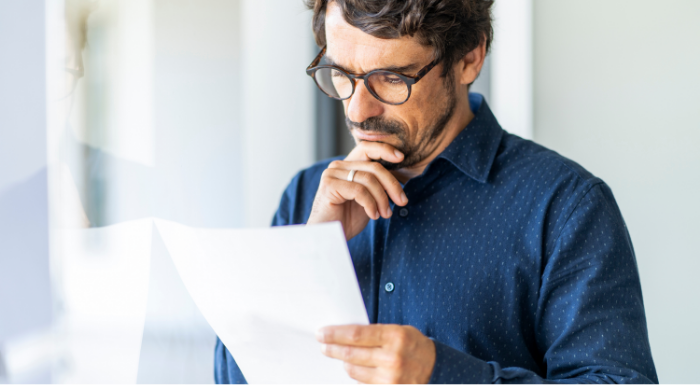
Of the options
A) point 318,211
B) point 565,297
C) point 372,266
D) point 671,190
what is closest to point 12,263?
point 318,211

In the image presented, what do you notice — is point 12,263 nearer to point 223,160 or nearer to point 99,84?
point 99,84

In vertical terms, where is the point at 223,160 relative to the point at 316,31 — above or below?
below

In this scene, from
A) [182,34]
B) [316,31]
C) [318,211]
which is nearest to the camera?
[318,211]

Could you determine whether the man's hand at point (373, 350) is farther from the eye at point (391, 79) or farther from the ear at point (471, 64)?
the ear at point (471, 64)

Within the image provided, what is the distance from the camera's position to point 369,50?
1002 millimetres

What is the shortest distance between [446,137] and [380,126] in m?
0.17

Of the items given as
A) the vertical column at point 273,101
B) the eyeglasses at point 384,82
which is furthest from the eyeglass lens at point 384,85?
the vertical column at point 273,101

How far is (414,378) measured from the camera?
2.34 ft

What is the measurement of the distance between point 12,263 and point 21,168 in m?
0.15

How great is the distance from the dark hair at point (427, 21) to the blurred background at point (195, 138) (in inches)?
15.1

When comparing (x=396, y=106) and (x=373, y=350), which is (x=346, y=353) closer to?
(x=373, y=350)

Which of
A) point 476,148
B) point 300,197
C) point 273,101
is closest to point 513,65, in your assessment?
point 476,148

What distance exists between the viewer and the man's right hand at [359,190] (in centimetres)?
104

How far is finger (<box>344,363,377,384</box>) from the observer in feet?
2.24
